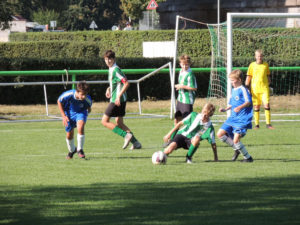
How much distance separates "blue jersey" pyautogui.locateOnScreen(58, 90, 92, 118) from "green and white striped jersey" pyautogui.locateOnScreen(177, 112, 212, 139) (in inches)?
63.7

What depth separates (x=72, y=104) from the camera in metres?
10.9

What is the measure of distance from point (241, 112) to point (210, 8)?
38.1 m

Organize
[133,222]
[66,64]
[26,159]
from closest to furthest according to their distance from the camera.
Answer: [133,222] → [26,159] → [66,64]

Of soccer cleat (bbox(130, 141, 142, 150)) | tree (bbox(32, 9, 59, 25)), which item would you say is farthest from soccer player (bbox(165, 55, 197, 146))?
tree (bbox(32, 9, 59, 25))

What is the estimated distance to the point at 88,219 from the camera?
Answer: 249 inches

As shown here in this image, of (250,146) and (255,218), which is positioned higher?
(255,218)

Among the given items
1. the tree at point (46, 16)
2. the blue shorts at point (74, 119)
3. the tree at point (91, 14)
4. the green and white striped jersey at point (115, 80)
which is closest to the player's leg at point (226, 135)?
the blue shorts at point (74, 119)

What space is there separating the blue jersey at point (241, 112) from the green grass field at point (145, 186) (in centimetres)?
59

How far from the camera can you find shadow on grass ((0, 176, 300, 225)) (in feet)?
20.7

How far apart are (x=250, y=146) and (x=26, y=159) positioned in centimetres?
419

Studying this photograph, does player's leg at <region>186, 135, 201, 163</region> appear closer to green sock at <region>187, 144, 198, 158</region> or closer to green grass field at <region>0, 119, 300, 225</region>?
green sock at <region>187, 144, 198, 158</region>

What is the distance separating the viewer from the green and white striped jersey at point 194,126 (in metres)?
10.4

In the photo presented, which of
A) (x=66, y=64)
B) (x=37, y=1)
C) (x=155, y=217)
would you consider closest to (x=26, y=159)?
(x=155, y=217)

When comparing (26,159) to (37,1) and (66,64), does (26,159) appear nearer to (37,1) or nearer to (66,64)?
(66,64)
